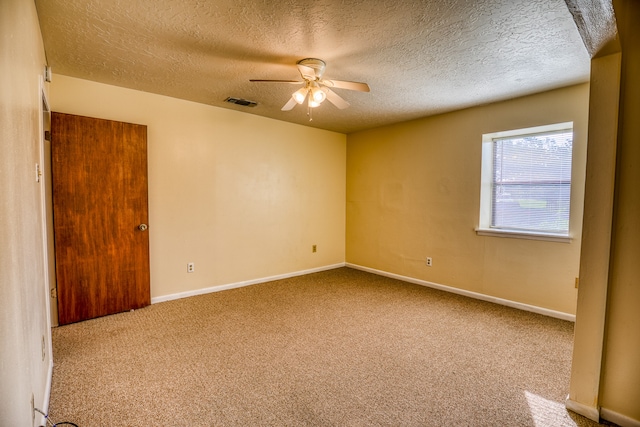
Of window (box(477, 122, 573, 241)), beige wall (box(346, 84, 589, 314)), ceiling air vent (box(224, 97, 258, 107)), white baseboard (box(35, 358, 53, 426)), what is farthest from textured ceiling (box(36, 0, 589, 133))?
white baseboard (box(35, 358, 53, 426))

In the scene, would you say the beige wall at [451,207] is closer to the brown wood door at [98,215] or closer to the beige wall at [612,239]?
the beige wall at [612,239]

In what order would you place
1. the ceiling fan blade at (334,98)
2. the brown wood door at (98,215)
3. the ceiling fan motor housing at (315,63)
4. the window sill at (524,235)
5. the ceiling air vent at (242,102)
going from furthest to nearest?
the ceiling air vent at (242,102) < the window sill at (524,235) < the brown wood door at (98,215) < the ceiling fan blade at (334,98) < the ceiling fan motor housing at (315,63)

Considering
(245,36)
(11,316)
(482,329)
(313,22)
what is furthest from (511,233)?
(11,316)

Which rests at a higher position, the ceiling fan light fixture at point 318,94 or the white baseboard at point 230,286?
the ceiling fan light fixture at point 318,94

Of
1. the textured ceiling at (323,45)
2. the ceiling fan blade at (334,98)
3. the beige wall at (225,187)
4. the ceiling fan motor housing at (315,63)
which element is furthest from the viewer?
the beige wall at (225,187)

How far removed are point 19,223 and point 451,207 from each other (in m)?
4.11

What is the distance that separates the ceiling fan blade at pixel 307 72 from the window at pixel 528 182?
2359 mm

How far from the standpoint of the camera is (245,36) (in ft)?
7.21

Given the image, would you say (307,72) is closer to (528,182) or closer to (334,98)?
(334,98)

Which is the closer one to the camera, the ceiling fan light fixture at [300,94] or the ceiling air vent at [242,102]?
the ceiling fan light fixture at [300,94]

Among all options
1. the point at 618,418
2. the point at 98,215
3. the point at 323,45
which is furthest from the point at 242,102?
the point at 618,418

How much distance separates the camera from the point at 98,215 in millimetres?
3072

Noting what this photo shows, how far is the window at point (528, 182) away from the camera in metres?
3.25

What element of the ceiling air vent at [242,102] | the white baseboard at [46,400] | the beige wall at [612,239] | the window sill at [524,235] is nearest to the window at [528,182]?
the window sill at [524,235]
